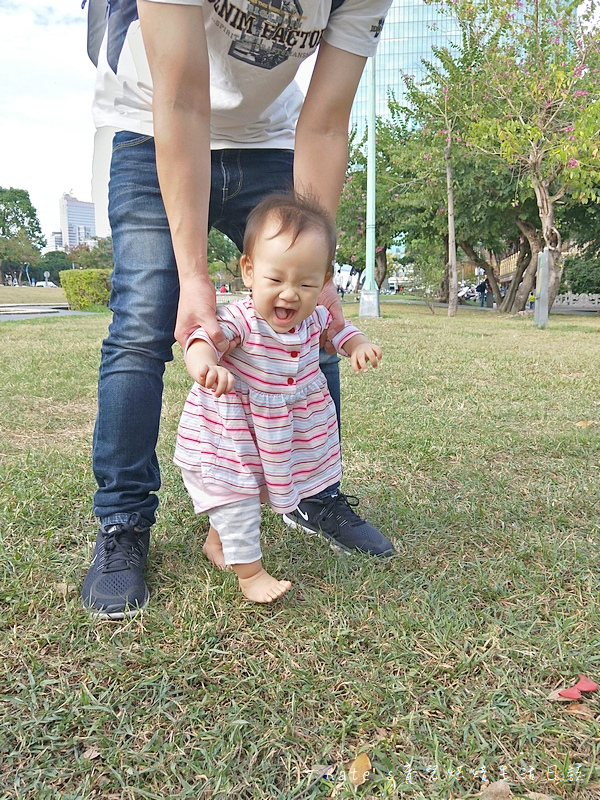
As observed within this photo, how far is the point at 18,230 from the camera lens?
155ft

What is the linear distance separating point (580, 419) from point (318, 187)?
225 centimetres

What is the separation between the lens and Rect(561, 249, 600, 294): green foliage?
80.1 feet

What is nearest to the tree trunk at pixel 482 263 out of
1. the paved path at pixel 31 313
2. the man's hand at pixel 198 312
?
the paved path at pixel 31 313

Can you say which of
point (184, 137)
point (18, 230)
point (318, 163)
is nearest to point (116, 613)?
point (184, 137)

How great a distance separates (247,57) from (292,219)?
0.52 m

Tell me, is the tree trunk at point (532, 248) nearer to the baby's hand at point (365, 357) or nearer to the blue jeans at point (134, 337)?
the baby's hand at point (365, 357)

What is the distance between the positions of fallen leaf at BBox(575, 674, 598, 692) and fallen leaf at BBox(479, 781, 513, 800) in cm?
31

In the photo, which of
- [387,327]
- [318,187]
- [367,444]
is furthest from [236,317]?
[387,327]

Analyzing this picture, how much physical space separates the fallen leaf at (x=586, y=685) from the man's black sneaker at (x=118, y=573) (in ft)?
3.17

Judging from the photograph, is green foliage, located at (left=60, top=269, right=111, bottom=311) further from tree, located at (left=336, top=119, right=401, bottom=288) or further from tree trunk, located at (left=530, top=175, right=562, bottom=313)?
tree trunk, located at (left=530, top=175, right=562, bottom=313)

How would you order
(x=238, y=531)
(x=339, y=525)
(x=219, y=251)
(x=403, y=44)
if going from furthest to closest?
(x=403, y=44) < (x=219, y=251) < (x=339, y=525) < (x=238, y=531)

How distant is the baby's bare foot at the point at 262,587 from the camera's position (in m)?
1.55

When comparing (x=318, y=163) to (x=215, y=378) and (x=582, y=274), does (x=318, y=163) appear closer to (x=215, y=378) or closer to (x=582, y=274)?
(x=215, y=378)

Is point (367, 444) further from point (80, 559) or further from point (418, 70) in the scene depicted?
point (418, 70)
